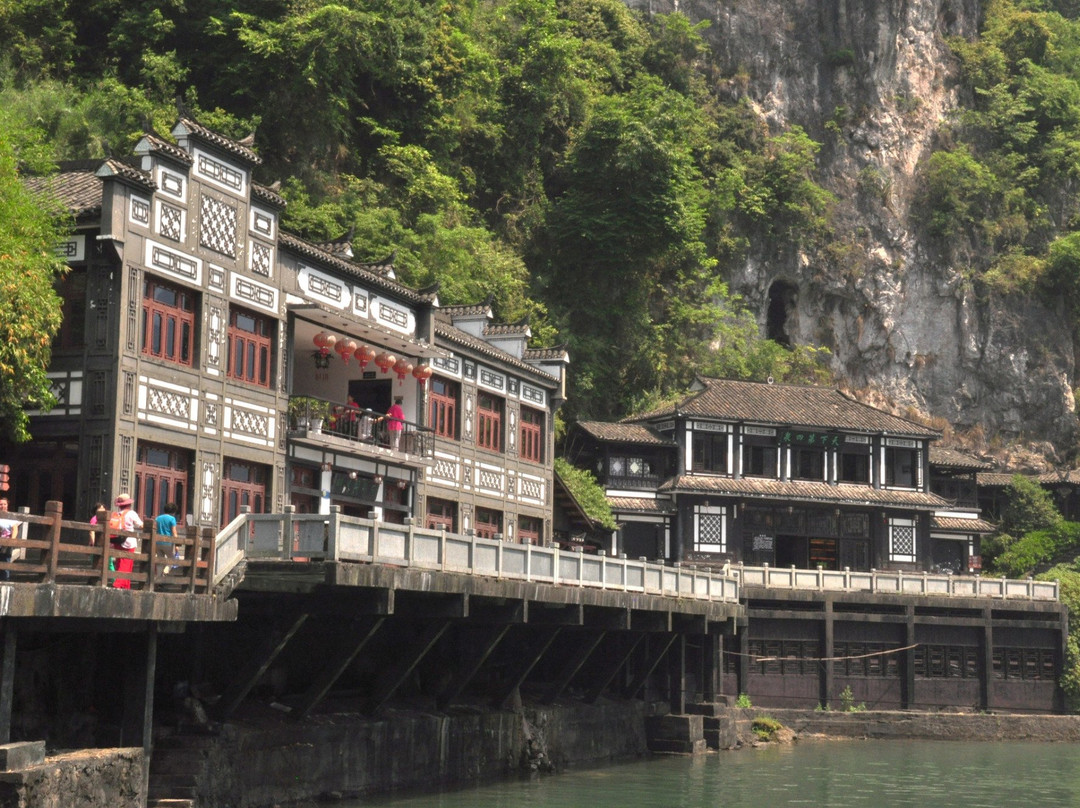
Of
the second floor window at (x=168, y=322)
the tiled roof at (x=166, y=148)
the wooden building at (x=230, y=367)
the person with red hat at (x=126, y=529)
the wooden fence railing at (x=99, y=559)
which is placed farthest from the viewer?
the second floor window at (x=168, y=322)

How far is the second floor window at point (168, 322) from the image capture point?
3183 cm

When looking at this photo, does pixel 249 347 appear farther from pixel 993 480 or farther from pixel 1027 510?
pixel 993 480

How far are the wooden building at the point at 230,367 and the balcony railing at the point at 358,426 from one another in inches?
2.5

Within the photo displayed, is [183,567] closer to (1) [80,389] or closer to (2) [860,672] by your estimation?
(1) [80,389]

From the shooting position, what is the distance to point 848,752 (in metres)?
47.8

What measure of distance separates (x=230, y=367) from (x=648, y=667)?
665 inches

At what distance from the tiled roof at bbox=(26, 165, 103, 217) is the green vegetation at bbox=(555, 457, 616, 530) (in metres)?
25.4

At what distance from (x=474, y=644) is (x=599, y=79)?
2082 inches

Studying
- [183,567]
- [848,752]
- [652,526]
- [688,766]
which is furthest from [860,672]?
[183,567]

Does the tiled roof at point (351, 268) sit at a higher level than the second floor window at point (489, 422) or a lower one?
higher

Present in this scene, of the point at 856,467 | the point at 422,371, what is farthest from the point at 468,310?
the point at 856,467

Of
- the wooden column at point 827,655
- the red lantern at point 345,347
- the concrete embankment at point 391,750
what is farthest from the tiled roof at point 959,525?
the red lantern at point 345,347

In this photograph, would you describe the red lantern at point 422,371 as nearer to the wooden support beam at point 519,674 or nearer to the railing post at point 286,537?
the wooden support beam at point 519,674

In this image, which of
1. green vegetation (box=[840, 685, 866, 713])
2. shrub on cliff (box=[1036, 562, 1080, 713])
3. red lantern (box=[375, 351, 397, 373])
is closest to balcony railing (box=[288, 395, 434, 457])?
red lantern (box=[375, 351, 397, 373])
